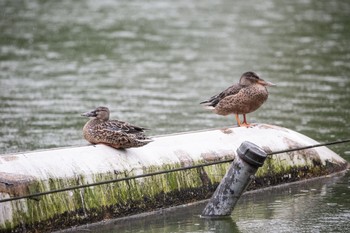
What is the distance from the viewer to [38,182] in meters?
10.1

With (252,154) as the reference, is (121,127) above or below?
above

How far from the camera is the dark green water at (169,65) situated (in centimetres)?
1658

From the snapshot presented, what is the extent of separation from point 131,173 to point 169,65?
12.5 m

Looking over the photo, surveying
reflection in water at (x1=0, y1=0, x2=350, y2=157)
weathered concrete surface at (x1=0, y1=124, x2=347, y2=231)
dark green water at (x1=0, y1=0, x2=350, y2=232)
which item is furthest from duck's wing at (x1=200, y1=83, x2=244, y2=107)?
reflection in water at (x1=0, y1=0, x2=350, y2=157)

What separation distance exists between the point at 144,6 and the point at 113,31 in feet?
Result: 20.3

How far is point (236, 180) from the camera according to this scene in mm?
10617

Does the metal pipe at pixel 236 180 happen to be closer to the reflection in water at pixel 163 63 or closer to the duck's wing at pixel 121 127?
the duck's wing at pixel 121 127

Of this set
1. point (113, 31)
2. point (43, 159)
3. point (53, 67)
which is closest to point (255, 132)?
point (43, 159)

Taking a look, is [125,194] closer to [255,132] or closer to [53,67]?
[255,132]

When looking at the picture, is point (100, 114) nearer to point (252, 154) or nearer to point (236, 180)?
point (236, 180)

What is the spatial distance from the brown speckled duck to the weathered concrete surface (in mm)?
127

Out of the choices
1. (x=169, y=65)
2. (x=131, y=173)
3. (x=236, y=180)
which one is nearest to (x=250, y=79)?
(x=236, y=180)

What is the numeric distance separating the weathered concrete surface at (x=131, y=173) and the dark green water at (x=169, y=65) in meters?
0.60

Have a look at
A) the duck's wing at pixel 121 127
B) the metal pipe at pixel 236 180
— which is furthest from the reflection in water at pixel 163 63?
the metal pipe at pixel 236 180
